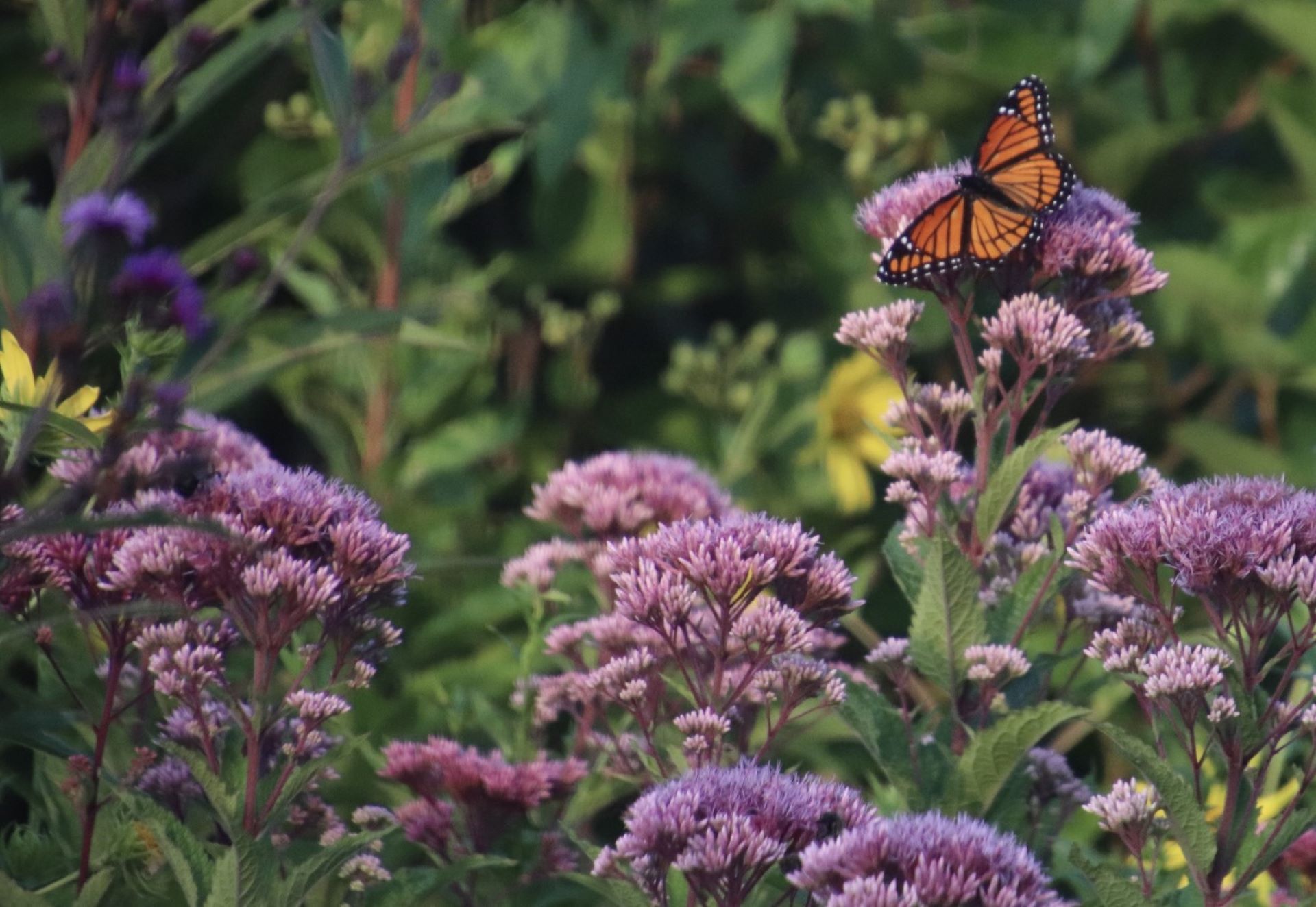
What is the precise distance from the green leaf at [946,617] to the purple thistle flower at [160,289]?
491mm

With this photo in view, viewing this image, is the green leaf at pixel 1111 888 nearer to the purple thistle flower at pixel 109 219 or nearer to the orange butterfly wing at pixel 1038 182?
the orange butterfly wing at pixel 1038 182

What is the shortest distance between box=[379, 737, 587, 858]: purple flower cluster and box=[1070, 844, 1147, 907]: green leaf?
42cm

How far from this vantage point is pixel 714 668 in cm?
125

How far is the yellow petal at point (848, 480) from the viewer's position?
2.75 metres

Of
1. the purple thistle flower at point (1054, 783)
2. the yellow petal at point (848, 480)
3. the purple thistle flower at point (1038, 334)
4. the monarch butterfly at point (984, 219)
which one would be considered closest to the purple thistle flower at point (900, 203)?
the monarch butterfly at point (984, 219)

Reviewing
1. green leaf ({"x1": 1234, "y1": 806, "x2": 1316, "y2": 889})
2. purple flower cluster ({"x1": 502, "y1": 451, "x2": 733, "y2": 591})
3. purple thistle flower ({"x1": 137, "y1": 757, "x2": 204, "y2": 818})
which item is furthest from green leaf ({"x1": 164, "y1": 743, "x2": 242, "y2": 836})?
green leaf ({"x1": 1234, "y1": 806, "x2": 1316, "y2": 889})

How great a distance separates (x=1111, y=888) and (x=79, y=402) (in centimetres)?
72

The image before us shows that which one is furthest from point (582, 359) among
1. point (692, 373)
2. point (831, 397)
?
point (831, 397)

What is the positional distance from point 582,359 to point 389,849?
1.65 m

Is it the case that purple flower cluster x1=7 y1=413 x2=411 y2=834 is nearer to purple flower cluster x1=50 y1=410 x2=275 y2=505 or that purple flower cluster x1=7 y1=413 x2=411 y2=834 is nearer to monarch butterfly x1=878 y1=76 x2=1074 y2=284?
purple flower cluster x1=50 y1=410 x2=275 y2=505

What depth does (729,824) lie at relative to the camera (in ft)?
3.12

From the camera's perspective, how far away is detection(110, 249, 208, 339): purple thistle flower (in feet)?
3.22

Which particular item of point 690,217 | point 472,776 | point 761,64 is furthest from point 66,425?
point 690,217

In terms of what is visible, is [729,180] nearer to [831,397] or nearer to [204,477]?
[831,397]
